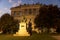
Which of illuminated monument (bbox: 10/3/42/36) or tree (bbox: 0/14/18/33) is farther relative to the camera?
illuminated monument (bbox: 10/3/42/36)

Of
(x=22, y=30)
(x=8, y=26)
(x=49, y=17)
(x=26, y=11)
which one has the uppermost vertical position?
(x=26, y=11)

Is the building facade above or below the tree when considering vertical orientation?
above

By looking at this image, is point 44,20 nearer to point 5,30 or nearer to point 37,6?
point 5,30

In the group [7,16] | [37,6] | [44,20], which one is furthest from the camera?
[37,6]

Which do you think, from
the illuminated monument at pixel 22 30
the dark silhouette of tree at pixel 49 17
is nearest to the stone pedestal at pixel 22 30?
the illuminated monument at pixel 22 30

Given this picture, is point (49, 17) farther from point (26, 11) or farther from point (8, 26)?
point (26, 11)

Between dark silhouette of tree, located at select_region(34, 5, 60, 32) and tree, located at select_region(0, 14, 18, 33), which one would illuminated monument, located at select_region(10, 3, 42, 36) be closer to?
tree, located at select_region(0, 14, 18, 33)

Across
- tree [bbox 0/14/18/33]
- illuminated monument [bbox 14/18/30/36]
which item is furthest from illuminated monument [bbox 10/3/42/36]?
illuminated monument [bbox 14/18/30/36]

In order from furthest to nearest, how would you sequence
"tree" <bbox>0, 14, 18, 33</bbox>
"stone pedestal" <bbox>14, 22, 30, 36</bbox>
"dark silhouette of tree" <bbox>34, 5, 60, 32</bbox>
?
"tree" <bbox>0, 14, 18, 33</bbox> < "dark silhouette of tree" <bbox>34, 5, 60, 32</bbox> < "stone pedestal" <bbox>14, 22, 30, 36</bbox>

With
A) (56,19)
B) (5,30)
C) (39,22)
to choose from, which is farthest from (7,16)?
(56,19)

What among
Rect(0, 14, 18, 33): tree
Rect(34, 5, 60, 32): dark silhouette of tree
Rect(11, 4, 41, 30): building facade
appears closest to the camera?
Rect(34, 5, 60, 32): dark silhouette of tree

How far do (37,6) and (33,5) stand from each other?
1431mm

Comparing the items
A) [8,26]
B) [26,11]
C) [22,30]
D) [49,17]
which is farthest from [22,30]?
[26,11]

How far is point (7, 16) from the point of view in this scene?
155ft
